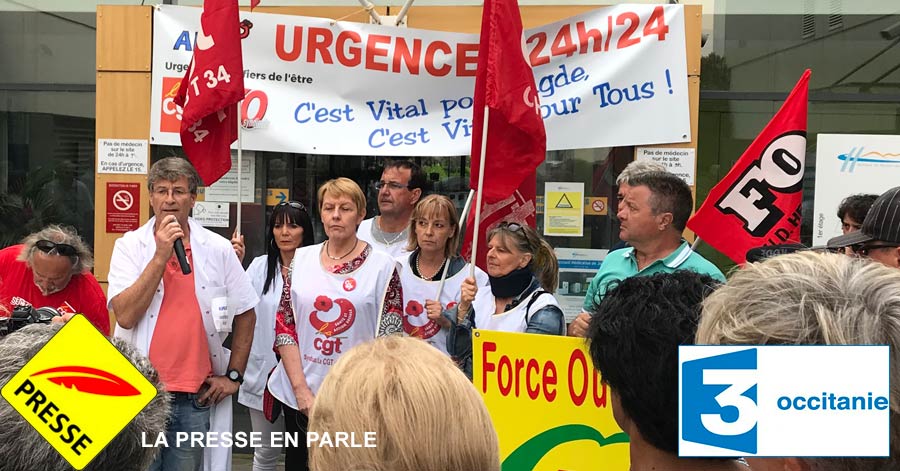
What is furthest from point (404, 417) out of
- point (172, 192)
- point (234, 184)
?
point (234, 184)

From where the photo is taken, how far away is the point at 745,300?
5.40 feet

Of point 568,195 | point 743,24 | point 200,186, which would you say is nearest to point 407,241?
point 568,195

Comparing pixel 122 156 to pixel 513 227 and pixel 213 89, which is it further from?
pixel 513 227

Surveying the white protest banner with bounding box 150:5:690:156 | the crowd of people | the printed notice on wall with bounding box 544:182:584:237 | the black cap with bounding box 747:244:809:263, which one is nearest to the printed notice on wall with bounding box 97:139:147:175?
the white protest banner with bounding box 150:5:690:156

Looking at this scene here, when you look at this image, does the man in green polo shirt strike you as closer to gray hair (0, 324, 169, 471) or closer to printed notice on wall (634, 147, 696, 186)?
printed notice on wall (634, 147, 696, 186)

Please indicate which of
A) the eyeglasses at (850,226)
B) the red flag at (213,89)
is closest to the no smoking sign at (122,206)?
the red flag at (213,89)

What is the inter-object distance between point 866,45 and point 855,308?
5.89m

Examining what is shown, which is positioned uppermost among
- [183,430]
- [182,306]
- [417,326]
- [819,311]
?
[819,311]

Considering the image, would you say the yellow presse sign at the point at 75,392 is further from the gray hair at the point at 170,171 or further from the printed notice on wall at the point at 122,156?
the printed notice on wall at the point at 122,156

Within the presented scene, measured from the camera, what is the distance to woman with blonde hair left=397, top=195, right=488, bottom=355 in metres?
4.72

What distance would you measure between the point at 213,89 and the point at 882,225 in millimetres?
3334

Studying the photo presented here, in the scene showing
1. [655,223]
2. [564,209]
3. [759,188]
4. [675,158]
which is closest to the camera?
[655,223]

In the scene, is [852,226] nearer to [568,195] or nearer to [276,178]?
[568,195]

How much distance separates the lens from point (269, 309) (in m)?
5.16
